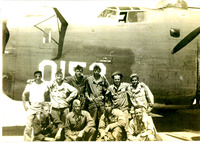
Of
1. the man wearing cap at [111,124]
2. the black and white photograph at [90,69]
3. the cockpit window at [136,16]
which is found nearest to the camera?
the black and white photograph at [90,69]

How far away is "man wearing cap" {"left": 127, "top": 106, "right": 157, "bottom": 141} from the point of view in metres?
4.94

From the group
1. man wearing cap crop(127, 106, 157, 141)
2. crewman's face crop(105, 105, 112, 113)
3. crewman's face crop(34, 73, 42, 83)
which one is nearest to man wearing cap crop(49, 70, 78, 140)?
crewman's face crop(34, 73, 42, 83)

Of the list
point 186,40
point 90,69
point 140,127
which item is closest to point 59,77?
point 90,69

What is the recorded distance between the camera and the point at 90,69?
4828mm

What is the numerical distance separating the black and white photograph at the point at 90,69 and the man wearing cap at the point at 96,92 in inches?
0.8

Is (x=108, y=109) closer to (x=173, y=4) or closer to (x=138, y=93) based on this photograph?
(x=138, y=93)

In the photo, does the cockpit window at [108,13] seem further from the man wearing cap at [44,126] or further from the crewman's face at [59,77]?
the man wearing cap at [44,126]

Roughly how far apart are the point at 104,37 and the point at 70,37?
Result: 2.39ft

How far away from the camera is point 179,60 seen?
502 cm

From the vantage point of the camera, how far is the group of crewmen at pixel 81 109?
481 cm

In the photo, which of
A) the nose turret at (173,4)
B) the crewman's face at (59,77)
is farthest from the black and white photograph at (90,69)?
the nose turret at (173,4)

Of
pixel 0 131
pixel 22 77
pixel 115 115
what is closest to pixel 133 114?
pixel 115 115

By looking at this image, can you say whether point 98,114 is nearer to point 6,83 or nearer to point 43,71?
point 43,71

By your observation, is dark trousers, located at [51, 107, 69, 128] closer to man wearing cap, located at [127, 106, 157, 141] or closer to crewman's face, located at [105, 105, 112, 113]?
crewman's face, located at [105, 105, 112, 113]
